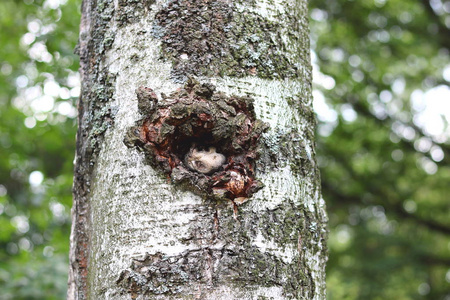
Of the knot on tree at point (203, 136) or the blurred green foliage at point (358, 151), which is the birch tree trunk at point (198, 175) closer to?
the knot on tree at point (203, 136)

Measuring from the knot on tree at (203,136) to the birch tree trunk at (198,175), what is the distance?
0.06 feet

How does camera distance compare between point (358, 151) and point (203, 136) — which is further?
point (358, 151)

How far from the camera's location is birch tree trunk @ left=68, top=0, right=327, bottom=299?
1086 mm

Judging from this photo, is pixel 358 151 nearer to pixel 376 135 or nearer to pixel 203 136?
pixel 376 135

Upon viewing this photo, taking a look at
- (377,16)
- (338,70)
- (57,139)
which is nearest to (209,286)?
(57,139)

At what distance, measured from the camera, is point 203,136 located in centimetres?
120

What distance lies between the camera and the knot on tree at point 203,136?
1125 millimetres

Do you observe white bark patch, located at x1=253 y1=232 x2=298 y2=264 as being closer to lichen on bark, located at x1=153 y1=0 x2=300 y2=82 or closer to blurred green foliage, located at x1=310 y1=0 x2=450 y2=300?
lichen on bark, located at x1=153 y1=0 x2=300 y2=82

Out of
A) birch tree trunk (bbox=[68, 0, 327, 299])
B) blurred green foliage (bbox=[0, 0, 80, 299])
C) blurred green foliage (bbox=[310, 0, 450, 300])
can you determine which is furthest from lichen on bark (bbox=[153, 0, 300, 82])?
blurred green foliage (bbox=[310, 0, 450, 300])

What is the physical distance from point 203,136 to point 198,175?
4.5 inches

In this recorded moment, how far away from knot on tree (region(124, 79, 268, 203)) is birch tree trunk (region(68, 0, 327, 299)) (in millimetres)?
19

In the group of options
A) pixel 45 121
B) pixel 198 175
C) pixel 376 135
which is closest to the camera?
pixel 198 175

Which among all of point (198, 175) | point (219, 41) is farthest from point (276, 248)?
point (219, 41)

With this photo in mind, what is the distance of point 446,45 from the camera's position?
25.9 ft
